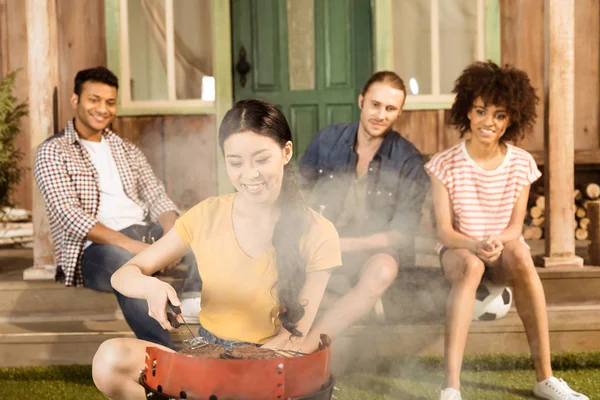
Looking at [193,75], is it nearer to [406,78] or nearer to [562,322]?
[406,78]

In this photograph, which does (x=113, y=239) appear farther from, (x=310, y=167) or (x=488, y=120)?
(x=488, y=120)

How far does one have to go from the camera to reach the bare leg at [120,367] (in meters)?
2.00

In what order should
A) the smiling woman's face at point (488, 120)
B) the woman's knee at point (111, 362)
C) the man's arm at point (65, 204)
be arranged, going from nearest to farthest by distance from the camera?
1. the woman's knee at point (111, 362)
2. the smiling woman's face at point (488, 120)
3. the man's arm at point (65, 204)

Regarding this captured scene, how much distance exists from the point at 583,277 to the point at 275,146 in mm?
2379

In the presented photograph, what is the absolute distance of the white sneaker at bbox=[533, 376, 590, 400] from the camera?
2861 mm

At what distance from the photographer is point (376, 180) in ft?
11.2

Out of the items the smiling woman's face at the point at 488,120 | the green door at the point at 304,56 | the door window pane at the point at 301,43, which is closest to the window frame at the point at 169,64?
the green door at the point at 304,56

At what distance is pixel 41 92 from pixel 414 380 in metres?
2.36

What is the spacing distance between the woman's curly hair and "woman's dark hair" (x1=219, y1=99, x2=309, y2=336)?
140 centimetres

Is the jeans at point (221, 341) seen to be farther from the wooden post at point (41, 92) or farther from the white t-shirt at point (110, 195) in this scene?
the wooden post at point (41, 92)

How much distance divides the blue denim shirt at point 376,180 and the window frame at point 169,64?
69.3 inches

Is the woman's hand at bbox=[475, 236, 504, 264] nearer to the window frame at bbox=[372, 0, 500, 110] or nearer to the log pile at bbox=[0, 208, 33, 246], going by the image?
the window frame at bbox=[372, 0, 500, 110]

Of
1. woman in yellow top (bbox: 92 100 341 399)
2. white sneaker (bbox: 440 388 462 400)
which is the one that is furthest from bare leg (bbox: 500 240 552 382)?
woman in yellow top (bbox: 92 100 341 399)

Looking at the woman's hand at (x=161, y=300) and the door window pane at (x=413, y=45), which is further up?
the door window pane at (x=413, y=45)
